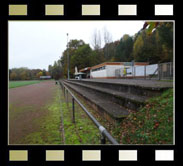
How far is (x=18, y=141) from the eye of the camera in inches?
106

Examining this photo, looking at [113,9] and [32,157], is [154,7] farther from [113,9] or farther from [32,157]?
[32,157]

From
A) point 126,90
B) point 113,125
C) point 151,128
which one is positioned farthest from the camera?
point 126,90

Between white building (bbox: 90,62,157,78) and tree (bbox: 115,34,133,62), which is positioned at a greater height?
tree (bbox: 115,34,133,62)

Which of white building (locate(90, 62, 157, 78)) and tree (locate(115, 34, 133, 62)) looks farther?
white building (locate(90, 62, 157, 78))

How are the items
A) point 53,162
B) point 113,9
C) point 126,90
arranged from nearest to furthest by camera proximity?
point 53,162 < point 113,9 < point 126,90

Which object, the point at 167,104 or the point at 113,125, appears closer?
the point at 167,104

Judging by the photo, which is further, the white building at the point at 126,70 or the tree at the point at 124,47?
the white building at the point at 126,70

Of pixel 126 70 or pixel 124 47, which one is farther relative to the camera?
pixel 126 70

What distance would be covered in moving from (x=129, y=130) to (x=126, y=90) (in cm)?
191

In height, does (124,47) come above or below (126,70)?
above

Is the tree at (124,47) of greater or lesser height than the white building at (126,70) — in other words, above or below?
above

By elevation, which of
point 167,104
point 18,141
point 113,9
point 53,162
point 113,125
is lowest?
point 18,141
